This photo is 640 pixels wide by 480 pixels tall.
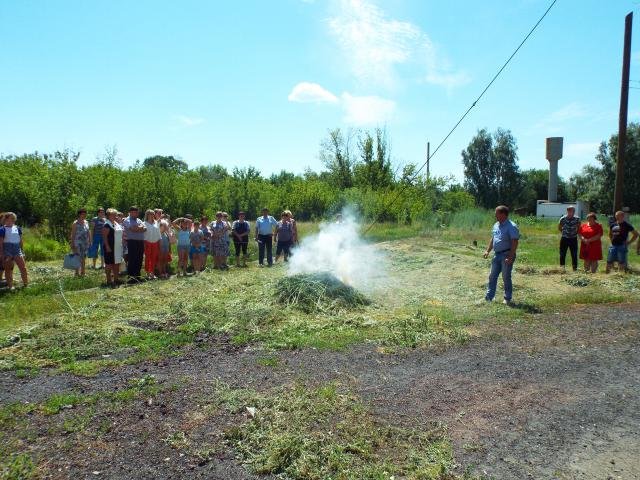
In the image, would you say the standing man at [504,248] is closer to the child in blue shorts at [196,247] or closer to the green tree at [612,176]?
the child in blue shorts at [196,247]

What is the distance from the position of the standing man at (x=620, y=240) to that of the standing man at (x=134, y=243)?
1212 centimetres

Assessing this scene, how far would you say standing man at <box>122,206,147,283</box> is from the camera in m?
12.1

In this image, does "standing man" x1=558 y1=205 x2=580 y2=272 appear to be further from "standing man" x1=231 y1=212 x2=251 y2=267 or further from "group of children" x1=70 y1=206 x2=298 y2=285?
"standing man" x1=231 y1=212 x2=251 y2=267

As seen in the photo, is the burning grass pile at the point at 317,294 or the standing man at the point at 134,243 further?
the standing man at the point at 134,243

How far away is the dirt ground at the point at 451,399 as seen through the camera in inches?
153

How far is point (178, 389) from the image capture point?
17.3 ft

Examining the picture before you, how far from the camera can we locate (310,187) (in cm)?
4022

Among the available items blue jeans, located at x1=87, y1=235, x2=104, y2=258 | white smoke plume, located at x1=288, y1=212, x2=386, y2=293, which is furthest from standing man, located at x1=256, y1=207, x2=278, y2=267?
blue jeans, located at x1=87, y1=235, x2=104, y2=258

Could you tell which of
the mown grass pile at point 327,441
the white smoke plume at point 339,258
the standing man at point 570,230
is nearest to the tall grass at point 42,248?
the white smoke plume at point 339,258

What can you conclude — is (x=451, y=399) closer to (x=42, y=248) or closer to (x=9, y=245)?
(x=9, y=245)

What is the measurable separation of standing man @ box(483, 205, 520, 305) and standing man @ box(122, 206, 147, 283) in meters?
8.26

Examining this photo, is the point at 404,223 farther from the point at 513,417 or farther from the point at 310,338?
the point at 513,417

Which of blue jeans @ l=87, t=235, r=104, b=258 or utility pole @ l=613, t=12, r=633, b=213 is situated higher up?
utility pole @ l=613, t=12, r=633, b=213

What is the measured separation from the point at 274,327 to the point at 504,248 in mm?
4850
